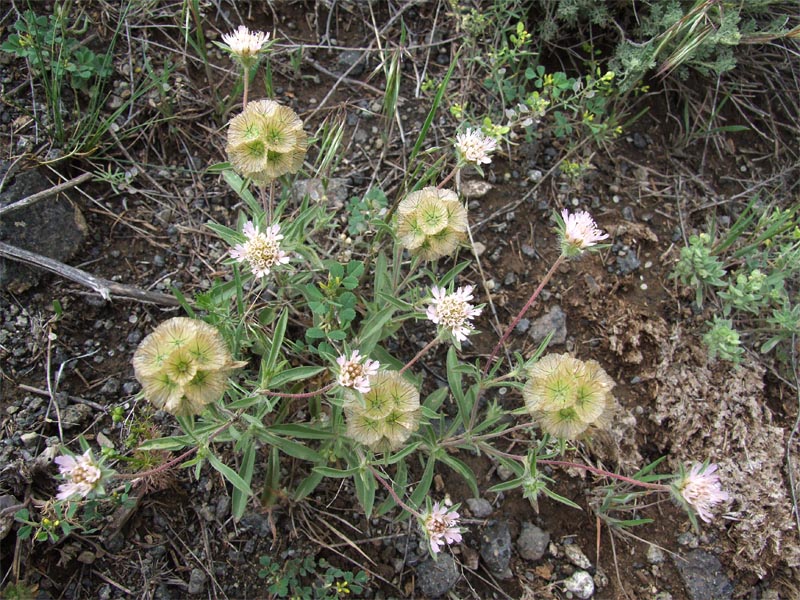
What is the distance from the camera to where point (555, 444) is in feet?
10.6

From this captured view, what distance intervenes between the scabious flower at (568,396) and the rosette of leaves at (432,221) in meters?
0.68

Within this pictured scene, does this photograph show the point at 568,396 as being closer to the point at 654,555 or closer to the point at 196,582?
the point at 654,555

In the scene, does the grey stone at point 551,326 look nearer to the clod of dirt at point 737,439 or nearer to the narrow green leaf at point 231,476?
the clod of dirt at point 737,439

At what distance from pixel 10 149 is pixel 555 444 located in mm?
3369

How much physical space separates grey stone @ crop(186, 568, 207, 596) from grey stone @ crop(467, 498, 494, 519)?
1372 mm

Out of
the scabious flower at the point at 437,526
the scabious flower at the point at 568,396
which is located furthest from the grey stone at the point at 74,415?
the scabious flower at the point at 568,396

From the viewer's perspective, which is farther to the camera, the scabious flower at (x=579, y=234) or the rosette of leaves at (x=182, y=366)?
the scabious flower at (x=579, y=234)

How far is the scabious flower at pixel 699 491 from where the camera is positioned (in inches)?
96.8

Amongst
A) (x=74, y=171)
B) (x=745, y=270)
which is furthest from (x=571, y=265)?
(x=74, y=171)

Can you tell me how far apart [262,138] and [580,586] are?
2.72 m

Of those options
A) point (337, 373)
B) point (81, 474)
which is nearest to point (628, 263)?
point (337, 373)

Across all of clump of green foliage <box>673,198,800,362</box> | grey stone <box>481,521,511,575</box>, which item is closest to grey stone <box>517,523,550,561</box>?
grey stone <box>481,521,511,575</box>

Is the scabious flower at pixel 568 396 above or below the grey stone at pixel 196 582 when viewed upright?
above

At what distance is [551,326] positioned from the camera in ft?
11.8
